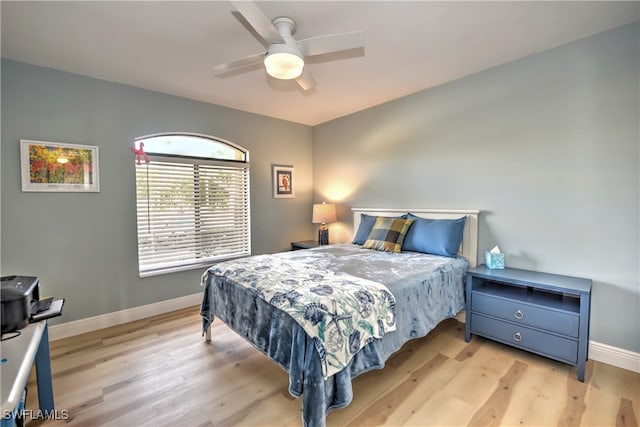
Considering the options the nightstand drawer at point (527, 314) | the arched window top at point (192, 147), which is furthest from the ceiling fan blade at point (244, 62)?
the nightstand drawer at point (527, 314)

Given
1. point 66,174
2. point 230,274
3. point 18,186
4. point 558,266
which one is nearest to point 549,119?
point 558,266

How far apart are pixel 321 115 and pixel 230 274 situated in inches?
112

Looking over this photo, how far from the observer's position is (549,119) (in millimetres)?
2459

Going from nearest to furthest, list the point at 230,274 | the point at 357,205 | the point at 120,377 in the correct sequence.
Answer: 1. the point at 120,377
2. the point at 230,274
3. the point at 357,205

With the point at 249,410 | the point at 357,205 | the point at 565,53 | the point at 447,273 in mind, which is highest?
the point at 565,53

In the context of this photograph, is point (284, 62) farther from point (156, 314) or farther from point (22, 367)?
point (156, 314)

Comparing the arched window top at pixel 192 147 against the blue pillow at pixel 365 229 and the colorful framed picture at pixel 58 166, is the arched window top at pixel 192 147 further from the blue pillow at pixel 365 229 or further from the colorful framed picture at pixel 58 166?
the blue pillow at pixel 365 229

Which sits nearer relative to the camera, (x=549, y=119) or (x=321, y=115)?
(x=549, y=119)

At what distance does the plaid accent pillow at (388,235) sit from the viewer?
3.08 metres

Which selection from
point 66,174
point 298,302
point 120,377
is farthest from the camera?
point 66,174

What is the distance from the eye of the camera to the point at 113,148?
296 cm

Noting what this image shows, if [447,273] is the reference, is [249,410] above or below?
below

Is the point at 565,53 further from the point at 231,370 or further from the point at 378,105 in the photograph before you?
the point at 231,370

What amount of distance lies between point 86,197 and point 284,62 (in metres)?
2.45
